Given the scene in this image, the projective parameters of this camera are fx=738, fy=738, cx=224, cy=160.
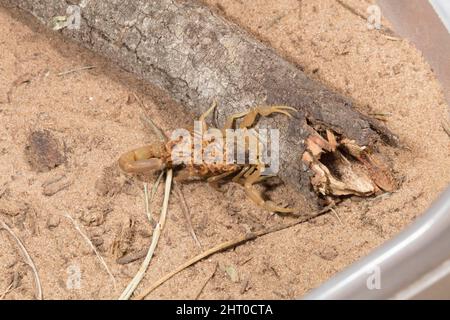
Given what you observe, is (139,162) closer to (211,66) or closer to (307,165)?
(211,66)

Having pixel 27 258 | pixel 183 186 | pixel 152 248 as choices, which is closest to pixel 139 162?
pixel 183 186

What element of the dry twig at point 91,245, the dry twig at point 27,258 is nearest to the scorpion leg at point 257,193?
the dry twig at point 91,245

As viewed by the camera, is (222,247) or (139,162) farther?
(139,162)

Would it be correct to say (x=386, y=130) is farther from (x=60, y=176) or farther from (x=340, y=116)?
(x=60, y=176)

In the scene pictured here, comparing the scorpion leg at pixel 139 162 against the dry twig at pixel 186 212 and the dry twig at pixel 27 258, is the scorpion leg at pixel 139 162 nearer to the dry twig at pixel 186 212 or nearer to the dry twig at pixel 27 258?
the dry twig at pixel 186 212
